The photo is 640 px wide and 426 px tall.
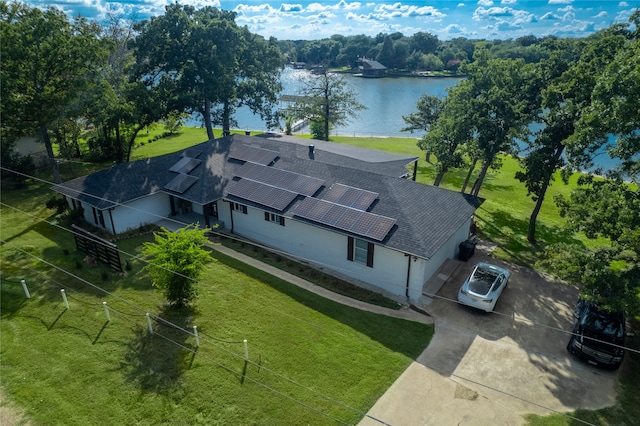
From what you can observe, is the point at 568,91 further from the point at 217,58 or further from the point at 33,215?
the point at 33,215

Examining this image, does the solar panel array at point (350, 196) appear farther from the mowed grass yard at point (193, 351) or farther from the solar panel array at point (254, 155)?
the solar panel array at point (254, 155)

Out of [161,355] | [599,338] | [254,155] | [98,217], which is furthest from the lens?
[254,155]

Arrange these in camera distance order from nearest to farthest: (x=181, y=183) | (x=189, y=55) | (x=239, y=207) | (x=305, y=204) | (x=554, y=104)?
(x=305, y=204), (x=554, y=104), (x=239, y=207), (x=181, y=183), (x=189, y=55)

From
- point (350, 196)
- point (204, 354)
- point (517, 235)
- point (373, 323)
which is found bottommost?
point (517, 235)

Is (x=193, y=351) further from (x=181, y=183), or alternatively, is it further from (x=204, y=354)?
(x=181, y=183)

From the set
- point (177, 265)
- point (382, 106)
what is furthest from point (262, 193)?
point (382, 106)

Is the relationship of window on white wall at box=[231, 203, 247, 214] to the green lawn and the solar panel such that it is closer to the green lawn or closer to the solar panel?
the green lawn
